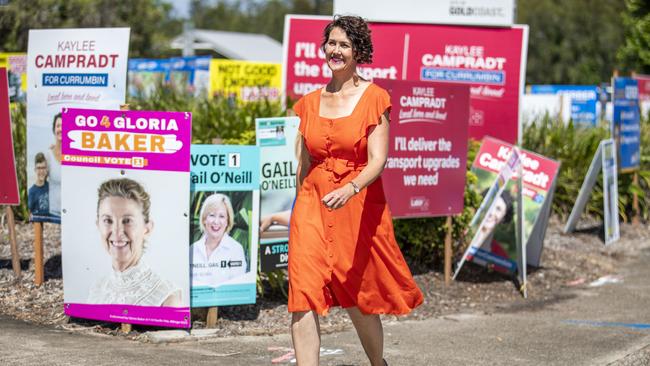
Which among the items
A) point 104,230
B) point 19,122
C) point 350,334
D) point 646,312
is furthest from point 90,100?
point 646,312

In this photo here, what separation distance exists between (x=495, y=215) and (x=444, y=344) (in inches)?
101

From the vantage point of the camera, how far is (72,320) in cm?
745

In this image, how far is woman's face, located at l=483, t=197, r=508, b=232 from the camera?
31.9 ft

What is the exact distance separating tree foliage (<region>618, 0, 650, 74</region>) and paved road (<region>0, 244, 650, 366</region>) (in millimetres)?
18297

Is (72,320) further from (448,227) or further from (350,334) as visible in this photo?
(448,227)

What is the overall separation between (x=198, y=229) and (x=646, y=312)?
13.1 feet

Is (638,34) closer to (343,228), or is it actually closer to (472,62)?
(472,62)

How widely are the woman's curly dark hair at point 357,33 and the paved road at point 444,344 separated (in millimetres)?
2049

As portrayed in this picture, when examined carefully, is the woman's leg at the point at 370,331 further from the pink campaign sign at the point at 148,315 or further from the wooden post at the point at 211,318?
the wooden post at the point at 211,318

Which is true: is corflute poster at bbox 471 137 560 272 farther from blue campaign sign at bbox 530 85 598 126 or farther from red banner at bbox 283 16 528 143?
blue campaign sign at bbox 530 85 598 126

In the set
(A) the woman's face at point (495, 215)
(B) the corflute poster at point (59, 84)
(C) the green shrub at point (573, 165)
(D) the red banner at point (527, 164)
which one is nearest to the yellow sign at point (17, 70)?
(B) the corflute poster at point (59, 84)

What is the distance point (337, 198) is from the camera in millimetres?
5137

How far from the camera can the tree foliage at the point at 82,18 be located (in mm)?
23797


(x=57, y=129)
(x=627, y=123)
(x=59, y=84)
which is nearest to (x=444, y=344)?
(x=57, y=129)
